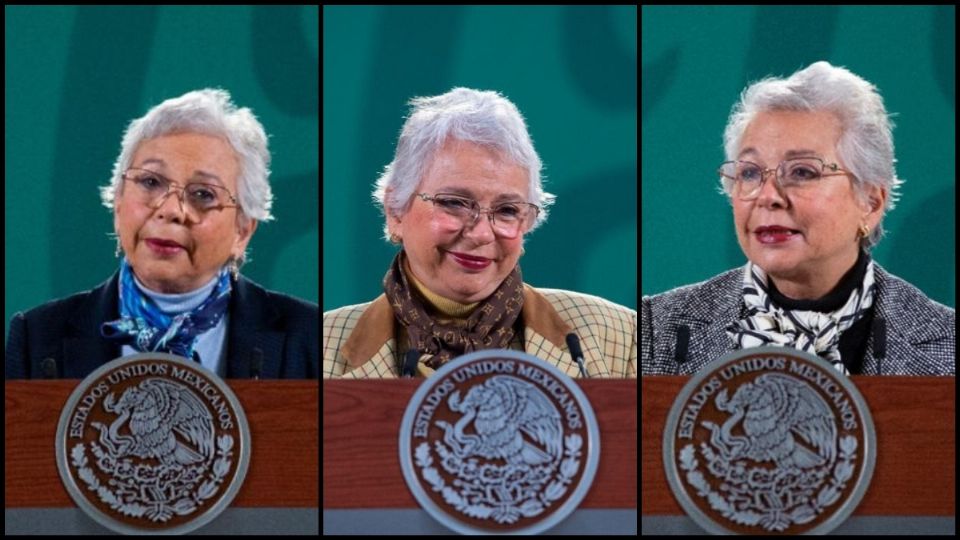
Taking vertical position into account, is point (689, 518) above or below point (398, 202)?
below

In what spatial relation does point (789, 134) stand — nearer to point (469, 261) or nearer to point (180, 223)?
point (469, 261)

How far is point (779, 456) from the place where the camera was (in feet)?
29.3

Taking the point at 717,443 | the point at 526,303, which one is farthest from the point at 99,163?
the point at 717,443

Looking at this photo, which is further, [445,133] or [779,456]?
[445,133]

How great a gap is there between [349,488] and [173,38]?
2.02m

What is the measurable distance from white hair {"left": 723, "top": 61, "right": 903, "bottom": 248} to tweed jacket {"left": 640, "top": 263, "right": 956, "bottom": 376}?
0.94ft

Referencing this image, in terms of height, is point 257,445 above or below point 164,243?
below

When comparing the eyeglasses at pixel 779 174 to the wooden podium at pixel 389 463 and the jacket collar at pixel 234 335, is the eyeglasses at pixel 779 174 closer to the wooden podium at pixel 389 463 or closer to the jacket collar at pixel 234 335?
the wooden podium at pixel 389 463

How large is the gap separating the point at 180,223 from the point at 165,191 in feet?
0.48

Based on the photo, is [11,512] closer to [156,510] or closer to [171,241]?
[156,510]

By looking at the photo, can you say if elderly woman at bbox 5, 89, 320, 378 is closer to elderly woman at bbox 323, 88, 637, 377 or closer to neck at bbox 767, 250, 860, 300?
elderly woman at bbox 323, 88, 637, 377

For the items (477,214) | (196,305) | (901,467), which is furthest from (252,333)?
(901,467)

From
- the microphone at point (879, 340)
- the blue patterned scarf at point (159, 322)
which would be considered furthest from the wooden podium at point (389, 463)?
the microphone at point (879, 340)

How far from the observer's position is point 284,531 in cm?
902
